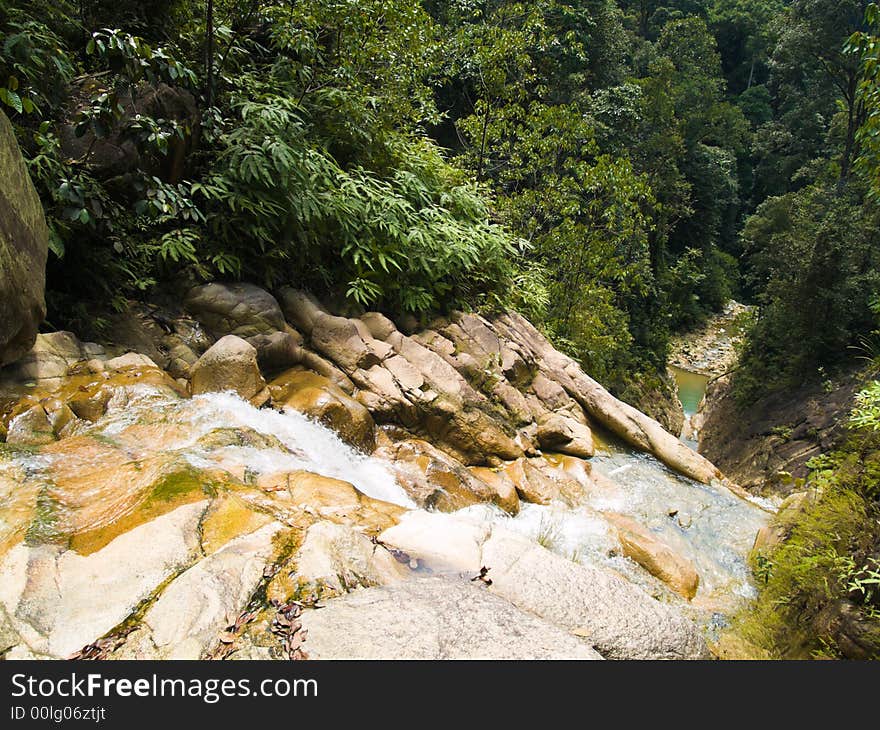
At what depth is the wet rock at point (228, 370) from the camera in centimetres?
539

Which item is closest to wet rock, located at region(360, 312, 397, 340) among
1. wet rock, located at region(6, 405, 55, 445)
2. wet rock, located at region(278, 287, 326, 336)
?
wet rock, located at region(278, 287, 326, 336)

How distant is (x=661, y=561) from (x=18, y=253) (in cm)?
607

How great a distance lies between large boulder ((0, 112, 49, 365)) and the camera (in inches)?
152

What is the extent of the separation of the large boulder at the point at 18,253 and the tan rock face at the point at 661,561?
5.61 m

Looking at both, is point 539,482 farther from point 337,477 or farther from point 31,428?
point 31,428

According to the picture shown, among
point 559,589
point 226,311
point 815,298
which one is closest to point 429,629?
point 559,589

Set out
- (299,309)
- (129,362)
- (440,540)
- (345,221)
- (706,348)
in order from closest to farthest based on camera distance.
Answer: (440,540) < (129,362) < (299,309) < (345,221) < (706,348)

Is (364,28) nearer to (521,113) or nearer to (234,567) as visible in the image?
(521,113)

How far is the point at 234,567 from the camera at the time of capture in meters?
2.89

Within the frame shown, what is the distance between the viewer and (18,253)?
13.2ft

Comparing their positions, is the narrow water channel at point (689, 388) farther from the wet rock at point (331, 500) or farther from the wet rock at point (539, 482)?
the wet rock at point (331, 500)
